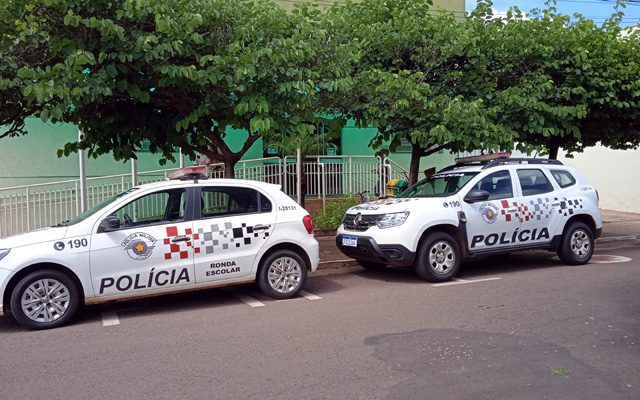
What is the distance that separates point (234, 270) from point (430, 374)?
11.4 feet

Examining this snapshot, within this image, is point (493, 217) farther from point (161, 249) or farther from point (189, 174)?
point (161, 249)

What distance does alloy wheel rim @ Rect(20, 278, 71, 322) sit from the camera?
6.59 m

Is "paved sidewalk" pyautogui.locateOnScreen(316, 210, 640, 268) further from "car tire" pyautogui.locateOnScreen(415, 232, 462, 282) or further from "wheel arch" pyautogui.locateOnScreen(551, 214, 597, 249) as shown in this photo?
"wheel arch" pyautogui.locateOnScreen(551, 214, 597, 249)

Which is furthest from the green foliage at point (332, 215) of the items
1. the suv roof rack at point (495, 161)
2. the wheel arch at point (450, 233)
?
the wheel arch at point (450, 233)

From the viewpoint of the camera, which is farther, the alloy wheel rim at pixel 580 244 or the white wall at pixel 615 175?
the white wall at pixel 615 175

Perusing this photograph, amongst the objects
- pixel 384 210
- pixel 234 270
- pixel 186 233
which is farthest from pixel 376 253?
pixel 186 233

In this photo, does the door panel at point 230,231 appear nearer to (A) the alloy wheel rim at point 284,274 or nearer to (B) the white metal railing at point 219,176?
(A) the alloy wheel rim at point 284,274

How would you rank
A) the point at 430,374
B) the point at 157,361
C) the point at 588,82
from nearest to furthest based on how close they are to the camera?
the point at 430,374 < the point at 157,361 < the point at 588,82

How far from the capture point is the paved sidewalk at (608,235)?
1080 centimetres

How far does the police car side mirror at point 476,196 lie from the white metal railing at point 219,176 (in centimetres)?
539

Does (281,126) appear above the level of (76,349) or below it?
above

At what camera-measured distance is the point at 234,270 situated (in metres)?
7.67

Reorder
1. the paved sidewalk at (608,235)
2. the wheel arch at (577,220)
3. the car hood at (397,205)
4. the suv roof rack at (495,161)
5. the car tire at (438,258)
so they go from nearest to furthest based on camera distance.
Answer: the car tire at (438,258) → the car hood at (397,205) → the suv roof rack at (495,161) → the wheel arch at (577,220) → the paved sidewalk at (608,235)

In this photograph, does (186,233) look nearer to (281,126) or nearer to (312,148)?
(281,126)
